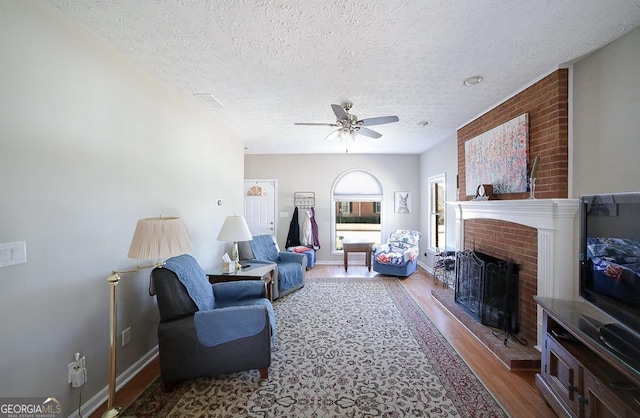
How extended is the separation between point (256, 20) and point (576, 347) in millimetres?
2960

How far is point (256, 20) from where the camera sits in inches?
65.7

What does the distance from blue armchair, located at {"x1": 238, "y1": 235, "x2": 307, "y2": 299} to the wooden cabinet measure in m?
2.95

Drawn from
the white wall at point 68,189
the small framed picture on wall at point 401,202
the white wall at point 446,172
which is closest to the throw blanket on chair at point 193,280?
Answer: the white wall at point 68,189

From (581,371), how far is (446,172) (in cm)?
359

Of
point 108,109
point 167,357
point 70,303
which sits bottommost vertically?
point 167,357

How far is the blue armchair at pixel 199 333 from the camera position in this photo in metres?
1.92

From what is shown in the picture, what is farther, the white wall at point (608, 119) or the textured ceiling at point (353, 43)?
the white wall at point (608, 119)

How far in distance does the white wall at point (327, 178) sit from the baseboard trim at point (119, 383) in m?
3.91

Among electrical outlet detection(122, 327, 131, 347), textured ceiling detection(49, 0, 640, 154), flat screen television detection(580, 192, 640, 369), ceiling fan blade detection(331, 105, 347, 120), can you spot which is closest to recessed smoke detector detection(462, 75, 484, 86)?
textured ceiling detection(49, 0, 640, 154)

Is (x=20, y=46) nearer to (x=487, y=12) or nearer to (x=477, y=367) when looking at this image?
(x=487, y=12)

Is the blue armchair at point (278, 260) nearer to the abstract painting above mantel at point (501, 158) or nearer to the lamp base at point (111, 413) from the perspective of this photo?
the lamp base at point (111, 413)

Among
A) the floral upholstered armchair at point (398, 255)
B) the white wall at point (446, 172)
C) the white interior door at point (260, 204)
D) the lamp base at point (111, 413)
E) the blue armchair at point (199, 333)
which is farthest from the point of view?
the white interior door at point (260, 204)

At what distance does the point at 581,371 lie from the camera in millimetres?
1493

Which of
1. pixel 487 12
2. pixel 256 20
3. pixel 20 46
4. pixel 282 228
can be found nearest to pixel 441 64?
pixel 487 12
